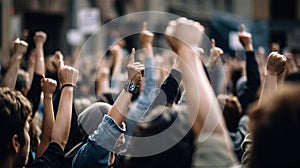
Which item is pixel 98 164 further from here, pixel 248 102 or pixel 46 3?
pixel 46 3

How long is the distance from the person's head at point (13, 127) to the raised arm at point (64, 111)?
246mm

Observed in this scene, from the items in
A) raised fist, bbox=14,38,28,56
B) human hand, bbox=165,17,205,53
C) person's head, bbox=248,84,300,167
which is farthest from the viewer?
raised fist, bbox=14,38,28,56

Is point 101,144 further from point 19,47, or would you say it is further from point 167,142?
point 19,47

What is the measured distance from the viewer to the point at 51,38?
19.8 meters

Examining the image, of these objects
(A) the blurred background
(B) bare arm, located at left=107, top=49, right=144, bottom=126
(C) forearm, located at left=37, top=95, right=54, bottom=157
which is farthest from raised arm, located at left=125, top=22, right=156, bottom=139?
(A) the blurred background

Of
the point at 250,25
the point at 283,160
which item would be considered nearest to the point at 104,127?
the point at 283,160

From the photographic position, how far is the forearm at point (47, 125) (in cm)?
306

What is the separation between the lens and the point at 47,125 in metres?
3.12

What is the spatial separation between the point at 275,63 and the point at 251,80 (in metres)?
1.70

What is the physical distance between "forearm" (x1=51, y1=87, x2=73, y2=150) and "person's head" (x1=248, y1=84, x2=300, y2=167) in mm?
1478

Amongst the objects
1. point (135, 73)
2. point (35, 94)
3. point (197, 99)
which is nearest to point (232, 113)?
point (35, 94)

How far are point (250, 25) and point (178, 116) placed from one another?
62.1 ft

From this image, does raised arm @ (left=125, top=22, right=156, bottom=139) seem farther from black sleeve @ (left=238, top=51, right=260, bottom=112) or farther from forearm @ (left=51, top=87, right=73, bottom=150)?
black sleeve @ (left=238, top=51, right=260, bottom=112)

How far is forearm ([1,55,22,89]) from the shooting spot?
153 inches
